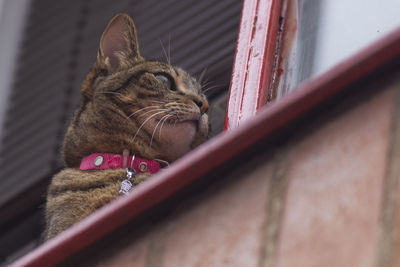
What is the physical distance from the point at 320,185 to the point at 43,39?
→ 1.98 m

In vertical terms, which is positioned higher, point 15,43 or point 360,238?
point 15,43

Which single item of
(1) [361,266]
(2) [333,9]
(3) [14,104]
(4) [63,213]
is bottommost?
(1) [361,266]

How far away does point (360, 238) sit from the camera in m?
0.96

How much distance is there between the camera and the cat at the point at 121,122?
2.08m

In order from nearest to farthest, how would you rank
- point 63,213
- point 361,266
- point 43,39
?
point 361,266 → point 63,213 → point 43,39

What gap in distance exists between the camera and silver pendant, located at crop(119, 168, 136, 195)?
196 centimetres

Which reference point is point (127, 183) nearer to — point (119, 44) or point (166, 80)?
point (166, 80)

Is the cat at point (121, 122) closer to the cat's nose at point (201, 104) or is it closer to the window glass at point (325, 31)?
the cat's nose at point (201, 104)

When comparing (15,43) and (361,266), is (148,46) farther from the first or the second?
(361,266)

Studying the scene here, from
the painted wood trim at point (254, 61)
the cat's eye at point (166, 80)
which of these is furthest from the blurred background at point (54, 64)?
the painted wood trim at point (254, 61)

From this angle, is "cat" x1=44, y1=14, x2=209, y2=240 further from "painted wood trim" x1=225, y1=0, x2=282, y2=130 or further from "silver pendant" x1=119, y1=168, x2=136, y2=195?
"painted wood trim" x1=225, y1=0, x2=282, y2=130

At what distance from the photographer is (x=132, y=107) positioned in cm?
230

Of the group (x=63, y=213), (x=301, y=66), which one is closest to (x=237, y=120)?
(x=301, y=66)

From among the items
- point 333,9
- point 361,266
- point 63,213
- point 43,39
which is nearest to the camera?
point 361,266
